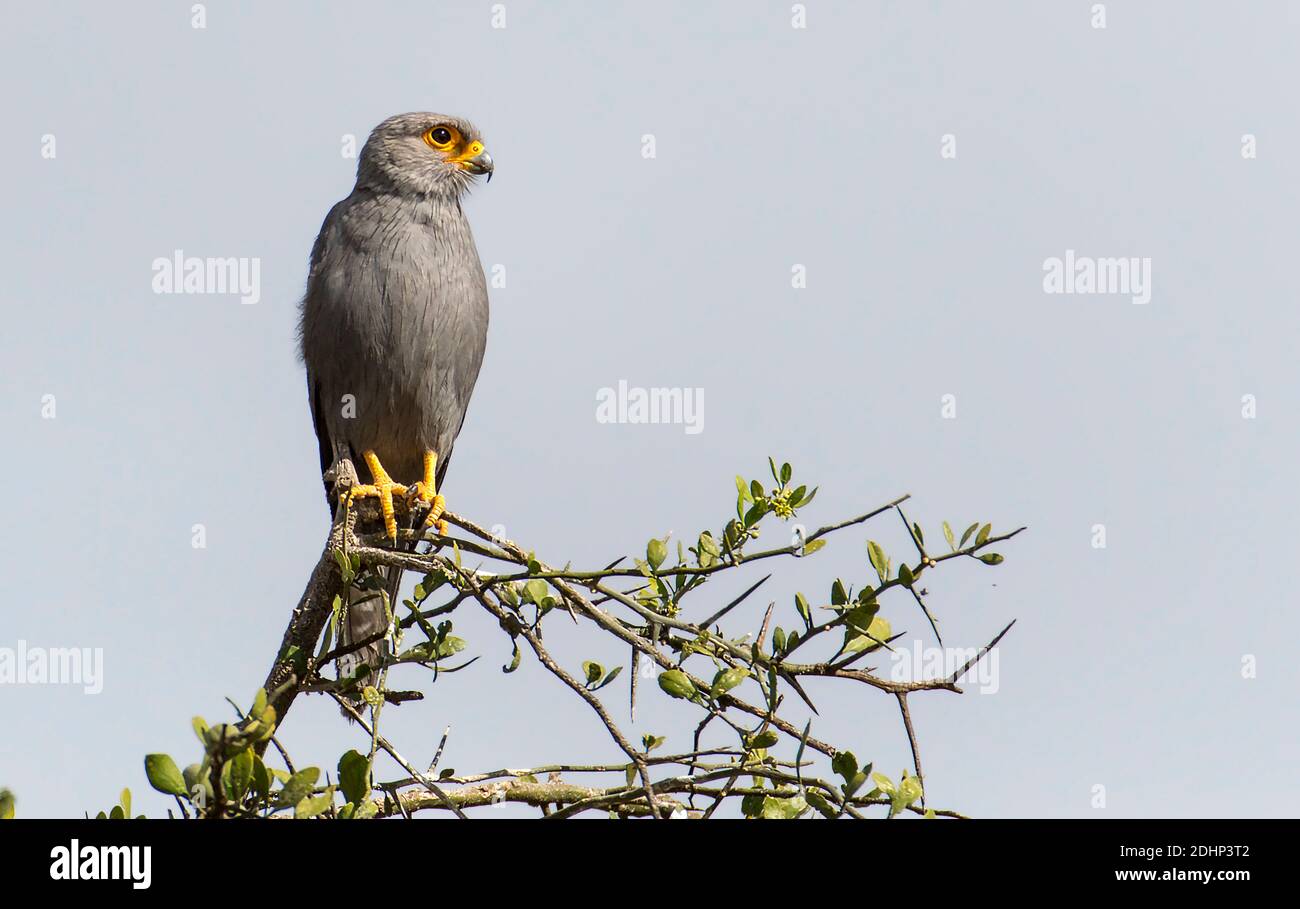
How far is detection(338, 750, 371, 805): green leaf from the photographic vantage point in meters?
2.56

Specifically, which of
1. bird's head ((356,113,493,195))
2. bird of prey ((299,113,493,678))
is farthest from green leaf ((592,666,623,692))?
bird's head ((356,113,493,195))

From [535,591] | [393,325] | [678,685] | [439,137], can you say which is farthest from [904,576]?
[439,137]

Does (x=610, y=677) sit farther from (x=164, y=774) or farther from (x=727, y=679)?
(x=164, y=774)

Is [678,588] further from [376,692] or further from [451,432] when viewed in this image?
[451,432]

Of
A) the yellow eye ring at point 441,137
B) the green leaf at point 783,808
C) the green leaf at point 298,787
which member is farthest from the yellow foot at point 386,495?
the green leaf at point 298,787

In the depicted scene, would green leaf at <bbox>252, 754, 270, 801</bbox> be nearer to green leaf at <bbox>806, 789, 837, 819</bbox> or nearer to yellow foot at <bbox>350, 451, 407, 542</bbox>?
green leaf at <bbox>806, 789, 837, 819</bbox>

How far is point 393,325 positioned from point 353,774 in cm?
314

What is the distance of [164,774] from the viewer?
2.23 meters

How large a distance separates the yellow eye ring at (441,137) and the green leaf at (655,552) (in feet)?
11.6

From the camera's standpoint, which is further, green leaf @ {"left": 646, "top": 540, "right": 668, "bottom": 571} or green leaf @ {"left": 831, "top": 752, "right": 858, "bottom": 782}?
green leaf @ {"left": 646, "top": 540, "right": 668, "bottom": 571}

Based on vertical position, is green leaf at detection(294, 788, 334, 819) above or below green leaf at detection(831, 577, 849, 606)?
below

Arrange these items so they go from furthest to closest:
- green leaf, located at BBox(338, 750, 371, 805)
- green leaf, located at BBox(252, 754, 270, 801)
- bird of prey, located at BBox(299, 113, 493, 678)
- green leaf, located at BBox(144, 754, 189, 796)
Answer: bird of prey, located at BBox(299, 113, 493, 678) → green leaf, located at BBox(338, 750, 371, 805) → green leaf, located at BBox(252, 754, 270, 801) → green leaf, located at BBox(144, 754, 189, 796)

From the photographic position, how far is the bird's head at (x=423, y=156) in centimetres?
593

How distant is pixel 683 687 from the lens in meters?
3.01
